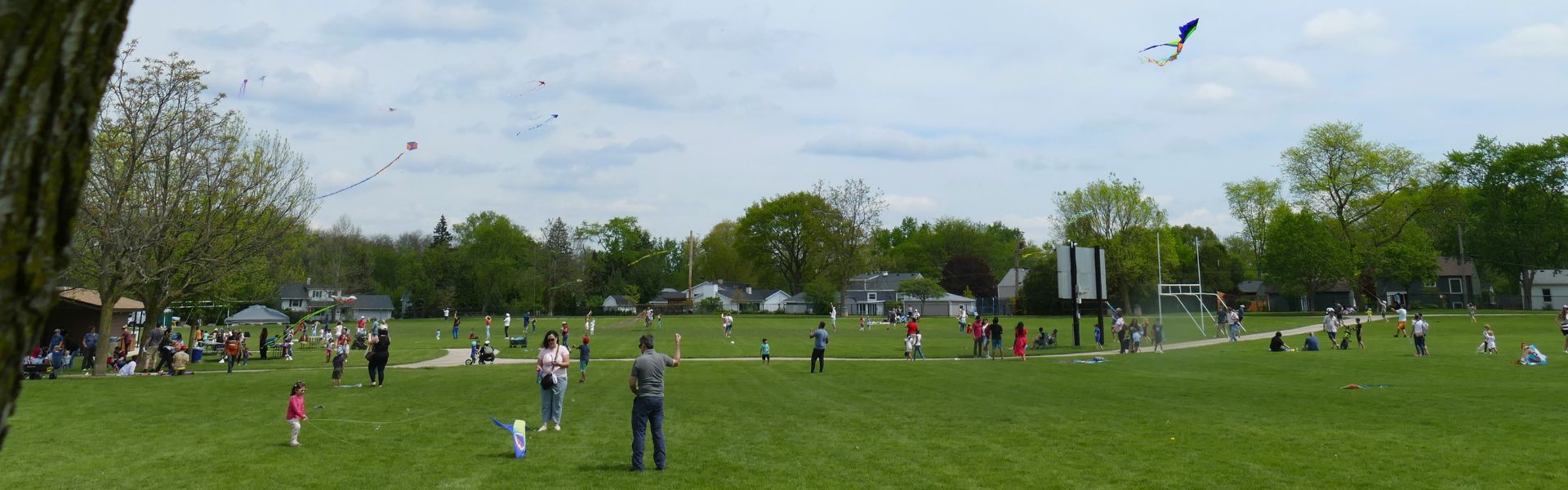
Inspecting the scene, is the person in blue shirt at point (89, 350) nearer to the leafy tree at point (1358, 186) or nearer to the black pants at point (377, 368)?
the black pants at point (377, 368)

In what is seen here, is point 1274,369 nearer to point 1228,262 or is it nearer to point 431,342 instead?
point 431,342

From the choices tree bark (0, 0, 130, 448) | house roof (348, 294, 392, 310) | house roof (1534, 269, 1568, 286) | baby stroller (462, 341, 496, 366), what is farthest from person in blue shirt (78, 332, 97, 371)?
house roof (1534, 269, 1568, 286)

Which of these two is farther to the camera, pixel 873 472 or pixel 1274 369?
pixel 1274 369

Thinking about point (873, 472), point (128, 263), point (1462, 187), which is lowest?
point (873, 472)

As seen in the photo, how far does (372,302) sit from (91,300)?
78.3m

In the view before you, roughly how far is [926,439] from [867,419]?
2.31 metres

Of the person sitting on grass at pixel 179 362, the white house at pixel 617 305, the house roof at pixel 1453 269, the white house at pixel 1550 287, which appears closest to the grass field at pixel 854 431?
the person sitting on grass at pixel 179 362

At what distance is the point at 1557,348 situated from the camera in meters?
30.5

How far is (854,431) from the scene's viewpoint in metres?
13.8

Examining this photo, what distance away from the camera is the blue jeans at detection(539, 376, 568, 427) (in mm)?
13906

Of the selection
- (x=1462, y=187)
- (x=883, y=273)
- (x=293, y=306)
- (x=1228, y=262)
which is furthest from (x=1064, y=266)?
(x=293, y=306)

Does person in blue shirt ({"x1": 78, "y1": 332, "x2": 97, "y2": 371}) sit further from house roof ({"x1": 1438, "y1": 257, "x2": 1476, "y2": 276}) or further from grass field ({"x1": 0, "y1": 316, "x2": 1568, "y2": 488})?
house roof ({"x1": 1438, "y1": 257, "x2": 1476, "y2": 276})

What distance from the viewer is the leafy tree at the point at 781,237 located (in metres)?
102

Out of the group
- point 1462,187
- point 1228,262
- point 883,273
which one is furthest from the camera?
point 883,273
